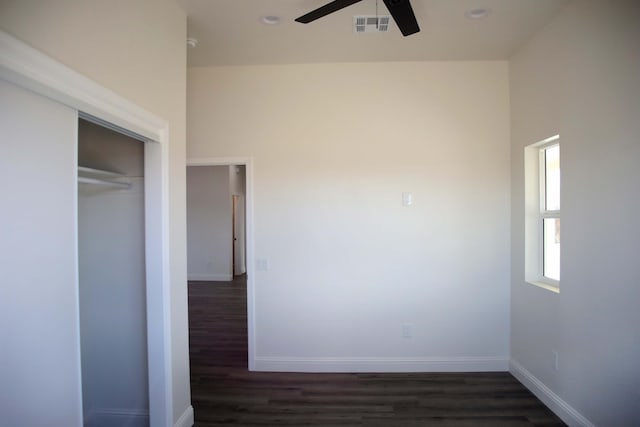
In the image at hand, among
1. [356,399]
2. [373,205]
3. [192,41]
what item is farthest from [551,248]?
[192,41]

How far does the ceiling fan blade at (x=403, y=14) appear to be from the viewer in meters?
1.63

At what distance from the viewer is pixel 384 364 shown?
316 centimetres

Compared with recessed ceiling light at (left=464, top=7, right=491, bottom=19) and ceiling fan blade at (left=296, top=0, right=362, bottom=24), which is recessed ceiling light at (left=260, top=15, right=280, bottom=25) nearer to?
ceiling fan blade at (left=296, top=0, right=362, bottom=24)

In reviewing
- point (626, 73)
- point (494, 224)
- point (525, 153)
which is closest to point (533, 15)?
point (626, 73)

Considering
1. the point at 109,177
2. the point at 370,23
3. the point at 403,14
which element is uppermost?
the point at 370,23

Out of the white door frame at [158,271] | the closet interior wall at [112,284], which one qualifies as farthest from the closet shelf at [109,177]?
the white door frame at [158,271]

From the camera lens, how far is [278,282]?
321cm

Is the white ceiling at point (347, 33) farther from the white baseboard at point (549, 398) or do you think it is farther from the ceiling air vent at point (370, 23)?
the white baseboard at point (549, 398)

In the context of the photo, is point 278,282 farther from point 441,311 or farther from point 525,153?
point 525,153

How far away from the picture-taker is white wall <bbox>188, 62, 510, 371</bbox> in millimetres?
3145

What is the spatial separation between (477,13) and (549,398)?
9.98 ft

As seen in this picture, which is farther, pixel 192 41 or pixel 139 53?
pixel 192 41

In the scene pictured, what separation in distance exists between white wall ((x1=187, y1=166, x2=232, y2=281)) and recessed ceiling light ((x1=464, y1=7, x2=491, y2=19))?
20.6ft

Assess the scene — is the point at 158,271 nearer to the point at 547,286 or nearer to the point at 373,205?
the point at 373,205
